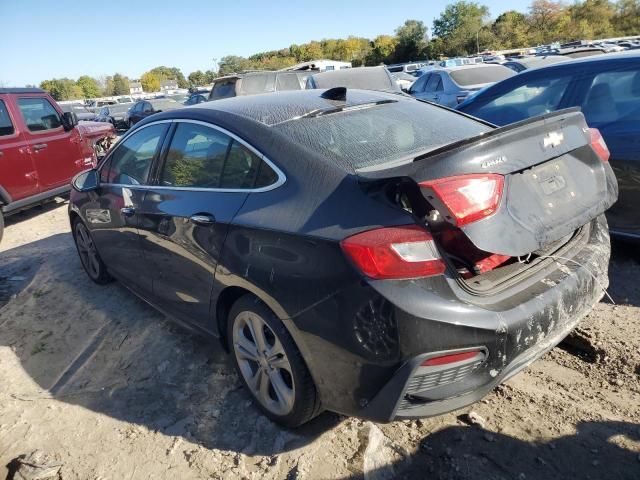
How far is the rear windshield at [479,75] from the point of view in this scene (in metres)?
12.3

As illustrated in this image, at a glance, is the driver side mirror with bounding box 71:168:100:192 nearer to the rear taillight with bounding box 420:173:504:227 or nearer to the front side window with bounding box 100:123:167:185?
the front side window with bounding box 100:123:167:185

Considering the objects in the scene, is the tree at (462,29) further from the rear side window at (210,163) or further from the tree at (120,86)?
the rear side window at (210,163)

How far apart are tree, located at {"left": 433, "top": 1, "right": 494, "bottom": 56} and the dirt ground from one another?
7228 cm

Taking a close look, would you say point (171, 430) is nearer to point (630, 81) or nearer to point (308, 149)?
point (308, 149)

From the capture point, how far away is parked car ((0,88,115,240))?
691cm

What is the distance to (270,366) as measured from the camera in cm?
250

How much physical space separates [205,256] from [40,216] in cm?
646

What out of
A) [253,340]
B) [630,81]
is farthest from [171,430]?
[630,81]

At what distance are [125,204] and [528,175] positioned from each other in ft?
8.71

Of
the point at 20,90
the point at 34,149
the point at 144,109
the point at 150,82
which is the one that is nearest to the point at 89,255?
the point at 34,149

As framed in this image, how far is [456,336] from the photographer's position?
188cm

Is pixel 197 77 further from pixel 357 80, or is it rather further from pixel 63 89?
pixel 357 80

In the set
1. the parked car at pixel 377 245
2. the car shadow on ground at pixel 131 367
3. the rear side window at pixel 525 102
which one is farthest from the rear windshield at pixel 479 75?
the car shadow on ground at pixel 131 367

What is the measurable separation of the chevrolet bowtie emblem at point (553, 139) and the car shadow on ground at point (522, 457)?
133 centimetres
